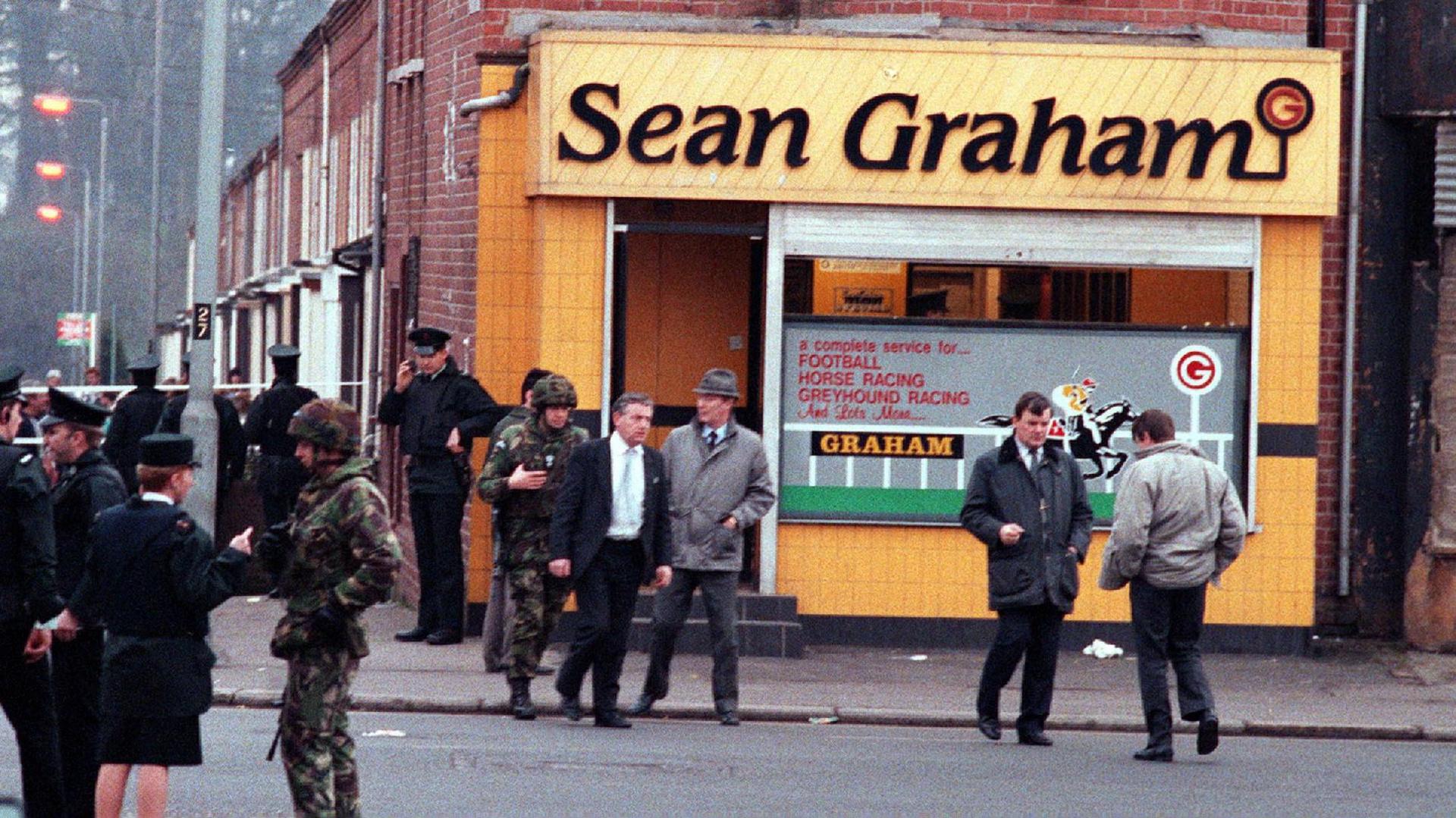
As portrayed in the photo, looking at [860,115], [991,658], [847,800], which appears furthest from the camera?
[860,115]

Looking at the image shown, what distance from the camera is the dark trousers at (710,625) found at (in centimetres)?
1221

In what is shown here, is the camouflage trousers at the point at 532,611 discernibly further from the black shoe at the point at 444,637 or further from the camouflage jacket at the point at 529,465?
the black shoe at the point at 444,637

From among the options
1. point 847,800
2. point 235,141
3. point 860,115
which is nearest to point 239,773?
point 847,800

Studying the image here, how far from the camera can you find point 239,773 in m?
10.1

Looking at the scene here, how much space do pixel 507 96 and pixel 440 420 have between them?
2.26m

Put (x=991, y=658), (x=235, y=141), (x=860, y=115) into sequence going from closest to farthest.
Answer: (x=991, y=658) → (x=860, y=115) → (x=235, y=141)

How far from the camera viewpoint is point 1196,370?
15508 mm

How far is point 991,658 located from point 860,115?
458 centimetres

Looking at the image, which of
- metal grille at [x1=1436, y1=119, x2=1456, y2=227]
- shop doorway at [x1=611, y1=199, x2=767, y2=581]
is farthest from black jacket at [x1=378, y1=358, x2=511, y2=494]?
metal grille at [x1=1436, y1=119, x2=1456, y2=227]

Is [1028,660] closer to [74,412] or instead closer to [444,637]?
[444,637]

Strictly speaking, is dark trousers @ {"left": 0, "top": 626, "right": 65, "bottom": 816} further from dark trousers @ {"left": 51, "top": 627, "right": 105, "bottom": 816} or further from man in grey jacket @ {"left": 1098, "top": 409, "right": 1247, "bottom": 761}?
man in grey jacket @ {"left": 1098, "top": 409, "right": 1247, "bottom": 761}

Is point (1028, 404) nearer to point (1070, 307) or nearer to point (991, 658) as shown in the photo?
point (991, 658)

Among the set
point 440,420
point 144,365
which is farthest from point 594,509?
point 144,365

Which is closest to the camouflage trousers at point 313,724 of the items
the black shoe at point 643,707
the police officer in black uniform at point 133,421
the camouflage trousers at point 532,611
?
the camouflage trousers at point 532,611
